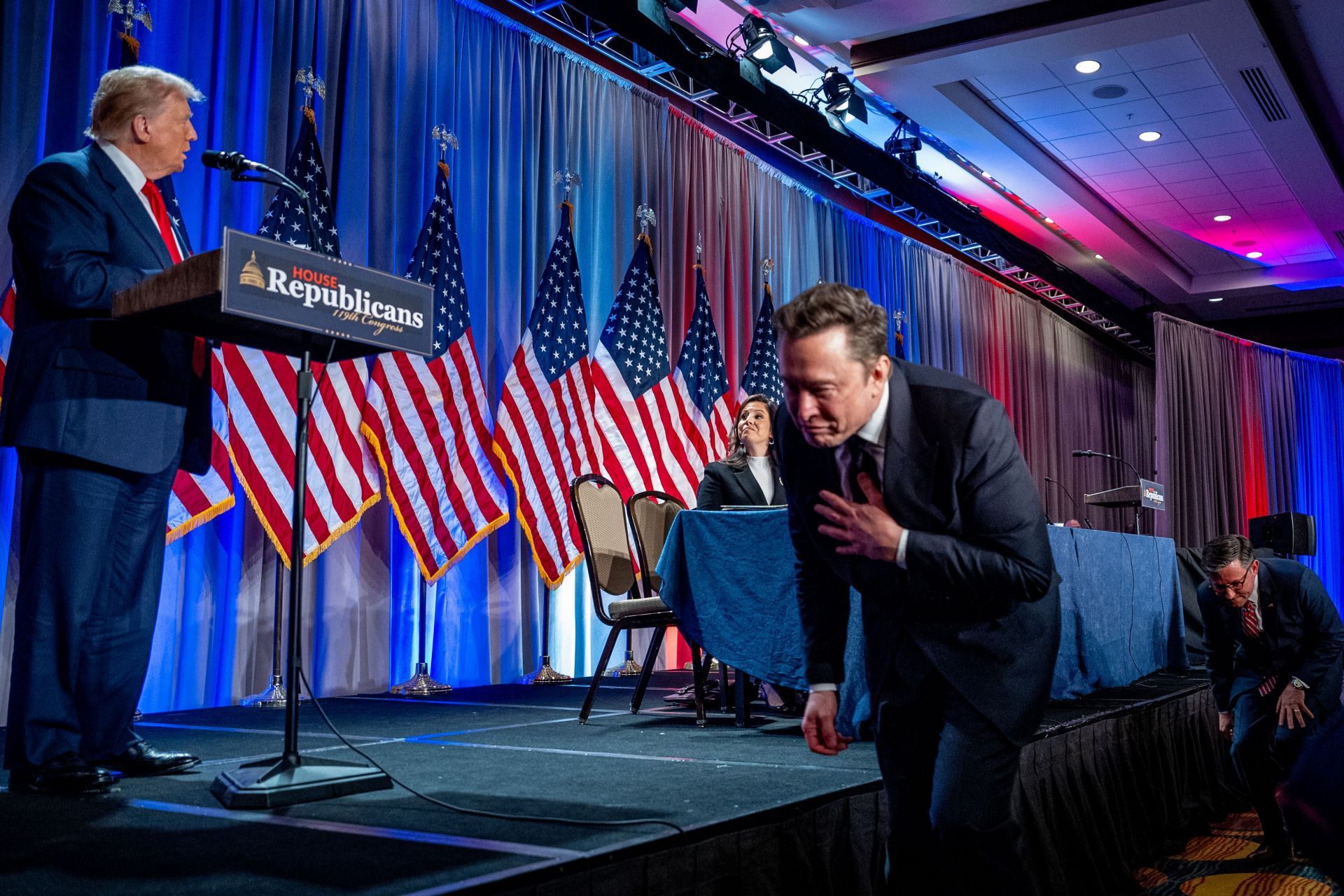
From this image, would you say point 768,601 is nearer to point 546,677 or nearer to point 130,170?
point 130,170

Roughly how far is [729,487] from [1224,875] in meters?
2.33

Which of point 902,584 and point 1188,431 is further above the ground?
point 1188,431

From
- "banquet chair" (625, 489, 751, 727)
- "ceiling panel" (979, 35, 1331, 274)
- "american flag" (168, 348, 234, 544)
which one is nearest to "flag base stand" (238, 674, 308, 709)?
"american flag" (168, 348, 234, 544)

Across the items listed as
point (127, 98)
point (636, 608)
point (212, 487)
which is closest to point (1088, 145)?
point (636, 608)

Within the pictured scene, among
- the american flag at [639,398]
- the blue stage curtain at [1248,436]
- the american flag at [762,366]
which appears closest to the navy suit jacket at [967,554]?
the american flag at [639,398]

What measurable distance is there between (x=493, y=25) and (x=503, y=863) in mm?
5736

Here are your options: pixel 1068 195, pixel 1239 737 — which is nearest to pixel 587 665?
pixel 1239 737

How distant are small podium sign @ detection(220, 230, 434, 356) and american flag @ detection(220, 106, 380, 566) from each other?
256cm

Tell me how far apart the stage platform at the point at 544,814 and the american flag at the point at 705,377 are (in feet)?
11.5

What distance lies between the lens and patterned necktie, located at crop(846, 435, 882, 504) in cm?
162

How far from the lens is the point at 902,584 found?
1.59 meters

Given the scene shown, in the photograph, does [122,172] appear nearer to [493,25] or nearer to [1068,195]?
[493,25]

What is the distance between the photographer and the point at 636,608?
392 centimetres

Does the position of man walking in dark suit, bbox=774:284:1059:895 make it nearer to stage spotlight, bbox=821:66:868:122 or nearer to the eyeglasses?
the eyeglasses
